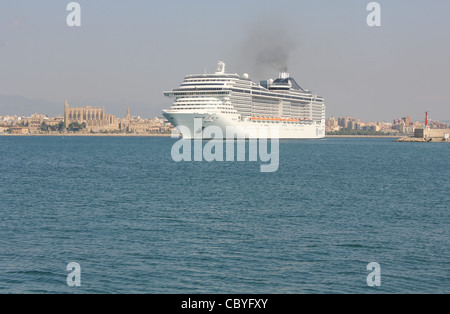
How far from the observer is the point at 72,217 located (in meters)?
25.8

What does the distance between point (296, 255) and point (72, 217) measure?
36.7ft

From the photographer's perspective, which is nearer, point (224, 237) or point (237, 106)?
point (224, 237)

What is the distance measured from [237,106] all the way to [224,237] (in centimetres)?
8885

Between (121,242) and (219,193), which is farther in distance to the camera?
(219,193)

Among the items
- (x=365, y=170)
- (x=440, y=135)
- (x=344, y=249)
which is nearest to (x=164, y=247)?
(x=344, y=249)

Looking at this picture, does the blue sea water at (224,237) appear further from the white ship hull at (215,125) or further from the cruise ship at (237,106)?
the cruise ship at (237,106)

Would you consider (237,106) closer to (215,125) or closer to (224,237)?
(215,125)

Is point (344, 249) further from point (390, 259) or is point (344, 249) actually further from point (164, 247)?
point (164, 247)

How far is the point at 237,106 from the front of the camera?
4313 inches

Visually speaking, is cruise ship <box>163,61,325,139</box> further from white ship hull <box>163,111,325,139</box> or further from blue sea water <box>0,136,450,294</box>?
blue sea water <box>0,136,450,294</box>

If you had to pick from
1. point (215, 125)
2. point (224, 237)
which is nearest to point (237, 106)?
point (215, 125)

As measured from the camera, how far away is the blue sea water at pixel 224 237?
16.3m

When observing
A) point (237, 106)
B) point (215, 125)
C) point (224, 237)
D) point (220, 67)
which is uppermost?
point (220, 67)
